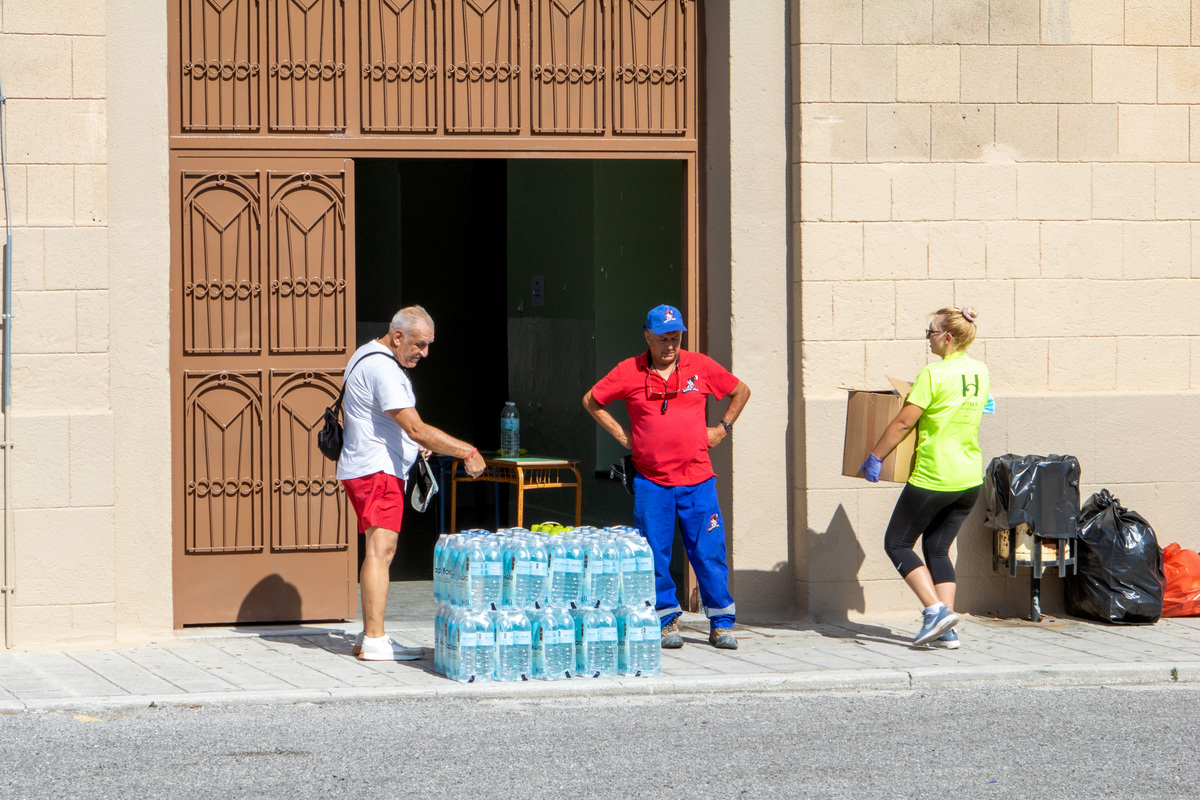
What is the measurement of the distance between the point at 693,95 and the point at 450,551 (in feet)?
11.8

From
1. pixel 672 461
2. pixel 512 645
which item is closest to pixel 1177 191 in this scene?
pixel 672 461

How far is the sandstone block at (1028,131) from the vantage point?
9305 millimetres

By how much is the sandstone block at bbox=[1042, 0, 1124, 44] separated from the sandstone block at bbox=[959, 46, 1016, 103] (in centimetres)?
30

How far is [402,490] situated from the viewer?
7.74 meters

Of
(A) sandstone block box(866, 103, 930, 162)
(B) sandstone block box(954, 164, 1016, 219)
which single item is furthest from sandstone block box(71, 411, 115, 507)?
(B) sandstone block box(954, 164, 1016, 219)

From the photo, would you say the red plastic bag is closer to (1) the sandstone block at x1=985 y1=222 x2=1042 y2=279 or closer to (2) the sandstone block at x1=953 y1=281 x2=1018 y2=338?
(2) the sandstone block at x1=953 y1=281 x2=1018 y2=338

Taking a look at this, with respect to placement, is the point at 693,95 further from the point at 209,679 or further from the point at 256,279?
the point at 209,679

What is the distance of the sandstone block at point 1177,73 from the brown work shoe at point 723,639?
14.9 feet

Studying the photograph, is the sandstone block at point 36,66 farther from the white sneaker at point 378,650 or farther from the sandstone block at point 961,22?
the sandstone block at point 961,22

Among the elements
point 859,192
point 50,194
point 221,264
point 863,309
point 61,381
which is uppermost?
point 859,192

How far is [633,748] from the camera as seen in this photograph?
6.14 metres

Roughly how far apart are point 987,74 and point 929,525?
2.98 meters

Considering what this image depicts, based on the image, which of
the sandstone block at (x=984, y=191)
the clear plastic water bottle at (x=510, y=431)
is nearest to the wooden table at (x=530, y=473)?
the clear plastic water bottle at (x=510, y=431)

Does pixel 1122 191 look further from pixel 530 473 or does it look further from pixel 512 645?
pixel 512 645
